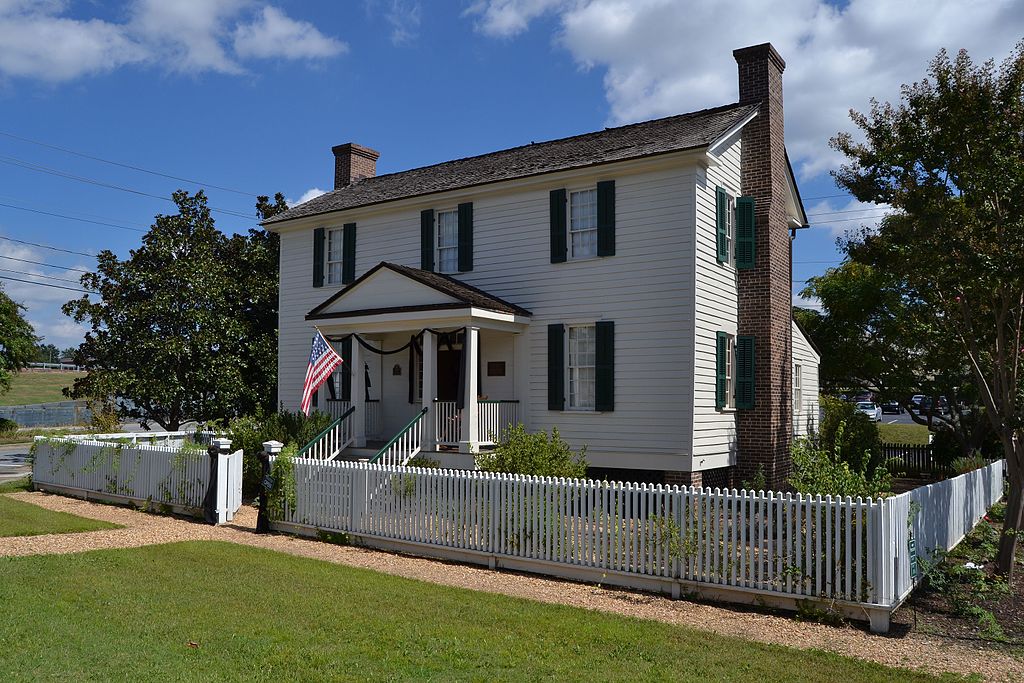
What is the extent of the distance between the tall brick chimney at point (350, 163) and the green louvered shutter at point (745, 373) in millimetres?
12334

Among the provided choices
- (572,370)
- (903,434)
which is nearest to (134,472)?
(572,370)

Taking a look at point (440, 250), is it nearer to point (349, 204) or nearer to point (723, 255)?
point (349, 204)

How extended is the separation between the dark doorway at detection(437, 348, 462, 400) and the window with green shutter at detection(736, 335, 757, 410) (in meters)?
5.87

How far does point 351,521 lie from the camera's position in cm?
1180

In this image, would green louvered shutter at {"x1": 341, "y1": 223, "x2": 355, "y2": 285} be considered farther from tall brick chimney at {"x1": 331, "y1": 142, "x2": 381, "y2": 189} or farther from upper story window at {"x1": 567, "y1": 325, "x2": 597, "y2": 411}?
upper story window at {"x1": 567, "y1": 325, "x2": 597, "y2": 411}

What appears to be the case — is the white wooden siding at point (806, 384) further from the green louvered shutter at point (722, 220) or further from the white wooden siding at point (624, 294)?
the white wooden siding at point (624, 294)

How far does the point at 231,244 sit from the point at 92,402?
597cm

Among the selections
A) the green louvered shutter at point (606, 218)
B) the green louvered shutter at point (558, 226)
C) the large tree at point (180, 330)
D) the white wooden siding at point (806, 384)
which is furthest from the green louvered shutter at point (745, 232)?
the large tree at point (180, 330)

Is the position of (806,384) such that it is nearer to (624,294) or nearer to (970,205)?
(624,294)

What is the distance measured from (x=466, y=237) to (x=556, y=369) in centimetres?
372

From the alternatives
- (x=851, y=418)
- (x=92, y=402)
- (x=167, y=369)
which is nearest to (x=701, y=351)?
(x=851, y=418)

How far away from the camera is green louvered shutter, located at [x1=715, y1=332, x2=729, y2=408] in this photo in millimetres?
15758

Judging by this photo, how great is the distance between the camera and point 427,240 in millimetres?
18469

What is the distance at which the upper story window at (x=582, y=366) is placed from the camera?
1608 cm
